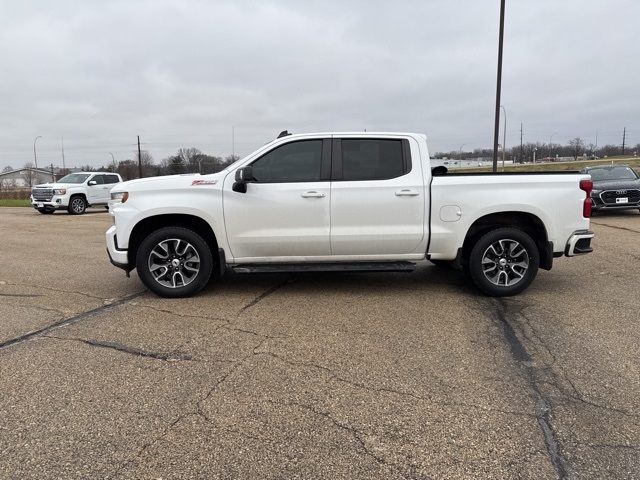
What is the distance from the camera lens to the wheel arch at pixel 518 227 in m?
5.87

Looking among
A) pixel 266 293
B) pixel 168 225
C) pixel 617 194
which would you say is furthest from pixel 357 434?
pixel 617 194

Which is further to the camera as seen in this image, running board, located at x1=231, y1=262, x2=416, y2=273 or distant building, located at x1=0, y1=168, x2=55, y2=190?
distant building, located at x1=0, y1=168, x2=55, y2=190

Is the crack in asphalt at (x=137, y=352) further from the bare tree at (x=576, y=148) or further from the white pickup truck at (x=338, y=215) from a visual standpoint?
the bare tree at (x=576, y=148)

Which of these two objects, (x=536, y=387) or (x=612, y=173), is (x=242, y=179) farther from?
(x=612, y=173)

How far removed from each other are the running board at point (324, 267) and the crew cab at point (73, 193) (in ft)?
56.9

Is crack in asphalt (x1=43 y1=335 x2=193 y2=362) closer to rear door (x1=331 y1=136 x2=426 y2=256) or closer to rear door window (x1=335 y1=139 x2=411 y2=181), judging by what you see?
Result: rear door (x1=331 y1=136 x2=426 y2=256)

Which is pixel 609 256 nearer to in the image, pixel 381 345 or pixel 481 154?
pixel 381 345

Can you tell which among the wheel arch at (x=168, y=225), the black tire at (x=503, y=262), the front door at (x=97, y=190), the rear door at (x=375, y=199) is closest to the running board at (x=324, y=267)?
the rear door at (x=375, y=199)

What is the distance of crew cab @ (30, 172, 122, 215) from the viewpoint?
20.6 meters

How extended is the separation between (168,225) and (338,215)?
204 centimetres

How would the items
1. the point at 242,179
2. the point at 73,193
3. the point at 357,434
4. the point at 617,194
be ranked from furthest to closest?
the point at 73,193 < the point at 617,194 < the point at 242,179 < the point at 357,434

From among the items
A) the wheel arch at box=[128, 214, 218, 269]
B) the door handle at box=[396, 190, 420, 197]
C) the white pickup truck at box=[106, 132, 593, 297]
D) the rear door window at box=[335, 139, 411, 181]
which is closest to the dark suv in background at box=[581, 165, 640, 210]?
the white pickup truck at box=[106, 132, 593, 297]

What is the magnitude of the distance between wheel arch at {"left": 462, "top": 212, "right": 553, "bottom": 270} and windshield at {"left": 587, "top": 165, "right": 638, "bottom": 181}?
1092cm

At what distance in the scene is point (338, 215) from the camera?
5.68 m
